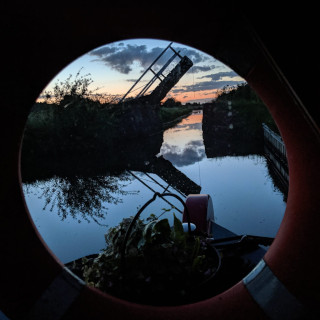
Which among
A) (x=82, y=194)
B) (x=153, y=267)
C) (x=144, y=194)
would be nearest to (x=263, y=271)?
(x=153, y=267)

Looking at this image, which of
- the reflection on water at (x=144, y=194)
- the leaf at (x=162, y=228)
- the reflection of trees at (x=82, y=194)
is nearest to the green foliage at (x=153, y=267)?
the leaf at (x=162, y=228)

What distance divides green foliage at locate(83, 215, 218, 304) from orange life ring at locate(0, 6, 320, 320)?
0.12 meters

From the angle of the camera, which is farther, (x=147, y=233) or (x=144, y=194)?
(x=144, y=194)

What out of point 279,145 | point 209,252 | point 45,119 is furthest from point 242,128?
point 209,252

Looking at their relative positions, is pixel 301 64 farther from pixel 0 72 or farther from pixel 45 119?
pixel 45 119

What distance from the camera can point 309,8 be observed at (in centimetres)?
97

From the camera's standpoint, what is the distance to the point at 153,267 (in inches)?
75.2

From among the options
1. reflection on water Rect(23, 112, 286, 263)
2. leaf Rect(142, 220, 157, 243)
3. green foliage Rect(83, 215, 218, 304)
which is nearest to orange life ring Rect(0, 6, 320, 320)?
green foliage Rect(83, 215, 218, 304)

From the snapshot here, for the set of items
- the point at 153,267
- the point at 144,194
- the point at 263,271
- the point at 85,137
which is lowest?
the point at 153,267

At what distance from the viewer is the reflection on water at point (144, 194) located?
731cm

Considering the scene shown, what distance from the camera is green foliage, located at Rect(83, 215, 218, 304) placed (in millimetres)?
1856

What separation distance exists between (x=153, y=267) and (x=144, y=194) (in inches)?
318

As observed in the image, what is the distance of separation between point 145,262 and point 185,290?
31cm

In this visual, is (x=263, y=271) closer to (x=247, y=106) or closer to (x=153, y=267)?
A: (x=153, y=267)
